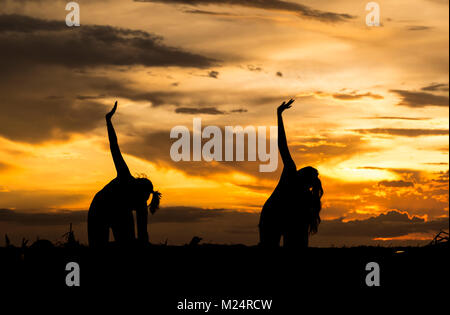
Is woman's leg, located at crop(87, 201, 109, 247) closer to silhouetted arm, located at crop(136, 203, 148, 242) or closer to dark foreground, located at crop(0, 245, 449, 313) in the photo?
silhouetted arm, located at crop(136, 203, 148, 242)

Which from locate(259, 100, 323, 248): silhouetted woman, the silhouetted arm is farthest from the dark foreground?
the silhouetted arm

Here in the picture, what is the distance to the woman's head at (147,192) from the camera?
18.0 metres

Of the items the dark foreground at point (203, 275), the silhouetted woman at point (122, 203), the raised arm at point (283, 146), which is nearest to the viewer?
the dark foreground at point (203, 275)

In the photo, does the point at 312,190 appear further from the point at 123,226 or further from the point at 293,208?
the point at 123,226

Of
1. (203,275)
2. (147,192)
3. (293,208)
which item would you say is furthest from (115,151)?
(293,208)

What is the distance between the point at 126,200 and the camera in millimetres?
17953

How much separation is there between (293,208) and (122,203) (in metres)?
3.95

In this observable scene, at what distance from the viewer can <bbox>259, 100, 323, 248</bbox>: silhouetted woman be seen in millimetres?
17188

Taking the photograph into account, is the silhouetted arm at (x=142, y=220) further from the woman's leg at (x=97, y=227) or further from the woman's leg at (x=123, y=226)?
the woman's leg at (x=97, y=227)

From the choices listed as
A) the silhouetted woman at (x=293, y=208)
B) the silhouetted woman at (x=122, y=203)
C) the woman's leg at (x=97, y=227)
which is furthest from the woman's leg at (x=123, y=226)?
the silhouetted woman at (x=293, y=208)
